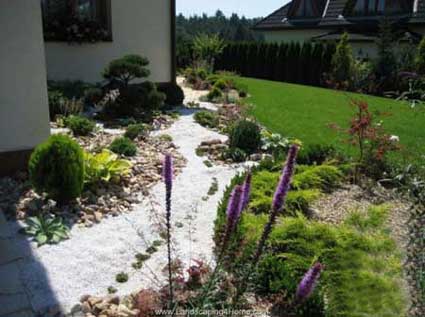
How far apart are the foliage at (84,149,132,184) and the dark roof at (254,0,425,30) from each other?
16.3 meters

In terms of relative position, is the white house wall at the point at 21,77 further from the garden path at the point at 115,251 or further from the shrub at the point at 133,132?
the shrub at the point at 133,132

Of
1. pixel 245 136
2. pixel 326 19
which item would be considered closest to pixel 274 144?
pixel 245 136

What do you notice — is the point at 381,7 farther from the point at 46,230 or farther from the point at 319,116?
the point at 46,230

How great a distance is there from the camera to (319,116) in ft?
27.5

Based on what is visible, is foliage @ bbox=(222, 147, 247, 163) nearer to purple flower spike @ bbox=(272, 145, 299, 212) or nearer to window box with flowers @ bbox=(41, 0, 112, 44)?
purple flower spike @ bbox=(272, 145, 299, 212)

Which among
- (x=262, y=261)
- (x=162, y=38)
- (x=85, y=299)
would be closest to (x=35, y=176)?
(x=85, y=299)

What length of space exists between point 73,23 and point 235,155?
473 centimetres

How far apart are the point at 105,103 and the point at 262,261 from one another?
525 cm

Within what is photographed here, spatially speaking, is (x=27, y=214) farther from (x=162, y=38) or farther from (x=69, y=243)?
(x=162, y=38)

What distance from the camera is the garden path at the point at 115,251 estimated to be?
272 cm

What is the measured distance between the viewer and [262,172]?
438 cm

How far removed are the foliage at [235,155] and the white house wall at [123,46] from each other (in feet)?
13.6

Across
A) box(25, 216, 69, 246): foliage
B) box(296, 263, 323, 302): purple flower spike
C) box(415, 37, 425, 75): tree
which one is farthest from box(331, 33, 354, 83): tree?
box(296, 263, 323, 302): purple flower spike

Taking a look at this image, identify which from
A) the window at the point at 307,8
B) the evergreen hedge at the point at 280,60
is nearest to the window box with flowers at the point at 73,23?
the evergreen hedge at the point at 280,60
